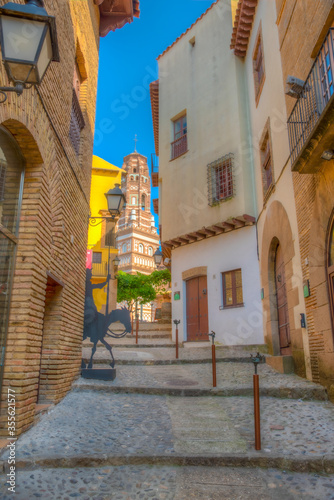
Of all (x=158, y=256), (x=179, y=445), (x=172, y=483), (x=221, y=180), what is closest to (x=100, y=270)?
(x=158, y=256)

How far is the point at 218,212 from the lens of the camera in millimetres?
13375

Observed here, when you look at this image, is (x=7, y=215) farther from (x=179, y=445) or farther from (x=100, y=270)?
(x=100, y=270)

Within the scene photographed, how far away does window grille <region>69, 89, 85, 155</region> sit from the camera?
25.3 feet

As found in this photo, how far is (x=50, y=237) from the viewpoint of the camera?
5.77 metres

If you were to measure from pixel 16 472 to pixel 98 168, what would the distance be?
26681 millimetres

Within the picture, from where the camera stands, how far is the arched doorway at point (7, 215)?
4570 millimetres

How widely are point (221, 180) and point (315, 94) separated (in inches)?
299

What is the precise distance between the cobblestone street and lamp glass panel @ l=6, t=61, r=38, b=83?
342 centimetres

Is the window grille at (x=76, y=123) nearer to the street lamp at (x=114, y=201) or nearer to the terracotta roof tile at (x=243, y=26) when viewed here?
the street lamp at (x=114, y=201)

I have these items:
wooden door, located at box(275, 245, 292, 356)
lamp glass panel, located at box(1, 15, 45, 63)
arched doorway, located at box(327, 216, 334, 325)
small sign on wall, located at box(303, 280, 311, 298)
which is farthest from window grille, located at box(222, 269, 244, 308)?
lamp glass panel, located at box(1, 15, 45, 63)

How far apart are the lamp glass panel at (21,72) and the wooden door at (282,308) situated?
23.9 ft

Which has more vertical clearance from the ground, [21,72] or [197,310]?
[21,72]

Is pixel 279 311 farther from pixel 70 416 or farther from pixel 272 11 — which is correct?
pixel 272 11

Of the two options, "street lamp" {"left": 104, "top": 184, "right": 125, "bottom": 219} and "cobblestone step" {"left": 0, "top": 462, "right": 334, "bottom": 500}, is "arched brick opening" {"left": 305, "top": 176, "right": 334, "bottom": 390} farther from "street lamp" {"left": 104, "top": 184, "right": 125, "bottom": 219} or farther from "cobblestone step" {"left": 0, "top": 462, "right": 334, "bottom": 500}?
"street lamp" {"left": 104, "top": 184, "right": 125, "bottom": 219}
